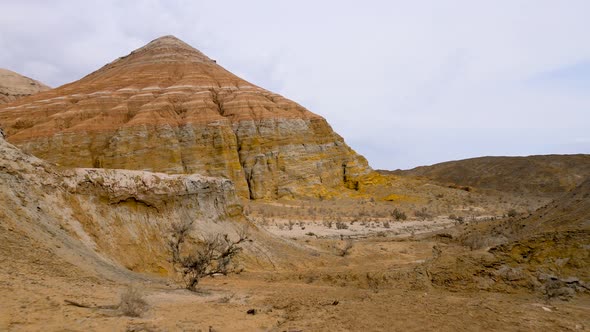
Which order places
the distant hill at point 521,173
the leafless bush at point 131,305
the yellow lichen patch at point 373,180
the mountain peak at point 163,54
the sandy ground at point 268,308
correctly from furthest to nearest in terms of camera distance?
the distant hill at point 521,173 < the mountain peak at point 163,54 < the yellow lichen patch at point 373,180 < the leafless bush at point 131,305 < the sandy ground at point 268,308

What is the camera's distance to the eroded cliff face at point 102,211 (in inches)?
327

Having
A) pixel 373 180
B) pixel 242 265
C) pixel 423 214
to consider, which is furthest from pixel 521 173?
pixel 242 265

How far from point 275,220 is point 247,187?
11345 millimetres

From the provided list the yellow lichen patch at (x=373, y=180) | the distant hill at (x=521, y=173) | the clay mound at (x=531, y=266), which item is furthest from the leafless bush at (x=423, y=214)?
the distant hill at (x=521, y=173)

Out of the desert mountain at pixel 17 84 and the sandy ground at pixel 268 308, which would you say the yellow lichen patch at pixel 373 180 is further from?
the desert mountain at pixel 17 84

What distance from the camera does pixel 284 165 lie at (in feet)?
136

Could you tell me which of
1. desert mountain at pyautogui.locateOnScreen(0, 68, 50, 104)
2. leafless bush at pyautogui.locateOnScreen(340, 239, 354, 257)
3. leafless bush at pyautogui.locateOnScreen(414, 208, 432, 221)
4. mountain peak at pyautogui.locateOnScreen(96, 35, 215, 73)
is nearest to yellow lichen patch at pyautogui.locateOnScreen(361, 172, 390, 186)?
leafless bush at pyautogui.locateOnScreen(414, 208, 432, 221)

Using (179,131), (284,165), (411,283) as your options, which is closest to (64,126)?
(179,131)

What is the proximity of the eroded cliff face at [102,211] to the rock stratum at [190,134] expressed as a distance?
2561cm

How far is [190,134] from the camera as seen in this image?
40.2m

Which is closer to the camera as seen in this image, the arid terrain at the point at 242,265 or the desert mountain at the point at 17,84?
the arid terrain at the point at 242,265

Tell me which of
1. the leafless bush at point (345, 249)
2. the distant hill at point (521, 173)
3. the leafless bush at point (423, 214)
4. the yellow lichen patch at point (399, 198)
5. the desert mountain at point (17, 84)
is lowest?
the leafless bush at point (345, 249)

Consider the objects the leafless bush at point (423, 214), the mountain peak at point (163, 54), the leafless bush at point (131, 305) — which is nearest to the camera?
the leafless bush at point (131, 305)

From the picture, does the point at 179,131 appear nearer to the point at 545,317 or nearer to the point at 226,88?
the point at 226,88
